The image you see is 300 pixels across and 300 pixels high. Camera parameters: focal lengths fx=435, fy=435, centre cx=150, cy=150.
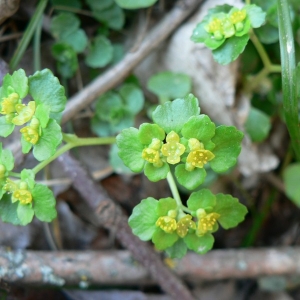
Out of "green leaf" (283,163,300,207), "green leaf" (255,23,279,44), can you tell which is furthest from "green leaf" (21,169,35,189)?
"green leaf" (283,163,300,207)

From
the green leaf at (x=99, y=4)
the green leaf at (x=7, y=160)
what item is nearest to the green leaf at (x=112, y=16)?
the green leaf at (x=99, y=4)

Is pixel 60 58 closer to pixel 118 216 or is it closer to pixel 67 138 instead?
pixel 67 138

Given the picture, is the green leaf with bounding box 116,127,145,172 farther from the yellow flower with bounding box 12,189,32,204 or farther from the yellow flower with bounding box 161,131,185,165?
the yellow flower with bounding box 12,189,32,204

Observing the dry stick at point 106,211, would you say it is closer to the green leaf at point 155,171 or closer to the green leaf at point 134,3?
the green leaf at point 155,171

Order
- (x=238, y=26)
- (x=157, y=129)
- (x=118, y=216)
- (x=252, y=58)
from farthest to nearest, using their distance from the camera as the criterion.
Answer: (x=252, y=58) → (x=118, y=216) → (x=238, y=26) → (x=157, y=129)

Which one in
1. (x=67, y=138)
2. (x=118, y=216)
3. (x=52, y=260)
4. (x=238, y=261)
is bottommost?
(x=238, y=261)

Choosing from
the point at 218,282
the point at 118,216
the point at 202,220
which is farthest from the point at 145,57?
the point at 218,282

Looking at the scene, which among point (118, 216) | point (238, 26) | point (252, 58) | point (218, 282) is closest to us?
point (238, 26)
